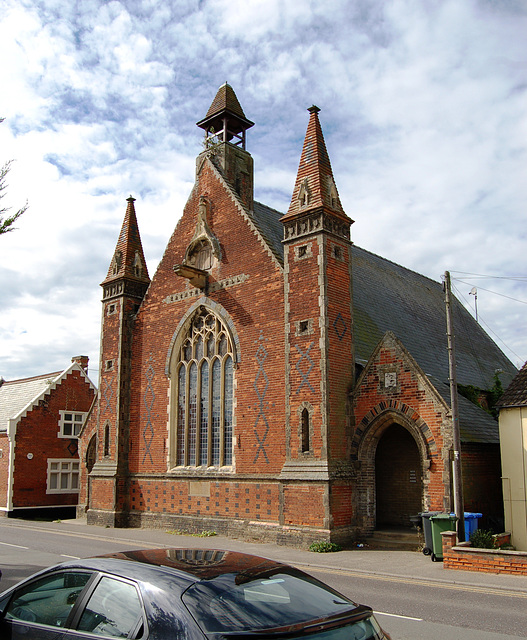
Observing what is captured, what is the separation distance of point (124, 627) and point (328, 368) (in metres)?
14.0

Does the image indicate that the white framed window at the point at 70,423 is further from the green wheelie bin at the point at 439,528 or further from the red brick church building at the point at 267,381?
the green wheelie bin at the point at 439,528

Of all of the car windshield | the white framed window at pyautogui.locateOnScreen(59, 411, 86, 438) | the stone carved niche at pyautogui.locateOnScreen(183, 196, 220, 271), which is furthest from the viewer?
the white framed window at pyautogui.locateOnScreen(59, 411, 86, 438)

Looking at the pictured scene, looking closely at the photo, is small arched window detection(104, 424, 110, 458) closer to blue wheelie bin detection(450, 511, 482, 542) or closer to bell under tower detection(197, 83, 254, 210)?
bell under tower detection(197, 83, 254, 210)

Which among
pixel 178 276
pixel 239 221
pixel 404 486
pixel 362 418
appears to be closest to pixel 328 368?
pixel 362 418

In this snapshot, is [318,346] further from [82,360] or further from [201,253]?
[82,360]

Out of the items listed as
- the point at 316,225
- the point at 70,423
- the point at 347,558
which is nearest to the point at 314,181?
the point at 316,225

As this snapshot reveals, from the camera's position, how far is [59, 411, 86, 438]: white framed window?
32812 mm

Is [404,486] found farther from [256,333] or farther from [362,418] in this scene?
[256,333]

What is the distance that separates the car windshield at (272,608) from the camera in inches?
142

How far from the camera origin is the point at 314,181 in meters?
19.3

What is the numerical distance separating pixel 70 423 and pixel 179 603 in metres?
31.5

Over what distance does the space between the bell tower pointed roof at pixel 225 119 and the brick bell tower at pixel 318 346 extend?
685cm

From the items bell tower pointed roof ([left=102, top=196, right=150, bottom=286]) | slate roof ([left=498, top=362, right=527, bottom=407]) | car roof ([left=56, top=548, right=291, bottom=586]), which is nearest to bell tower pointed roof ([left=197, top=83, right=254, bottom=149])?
bell tower pointed roof ([left=102, top=196, right=150, bottom=286])

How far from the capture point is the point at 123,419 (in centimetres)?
2461
